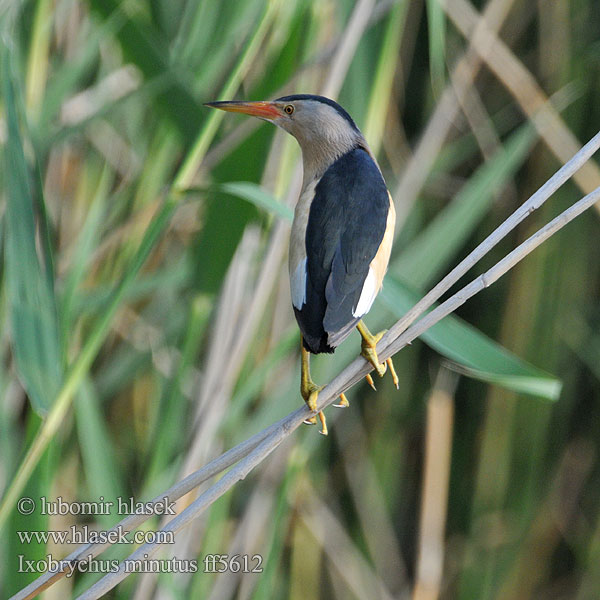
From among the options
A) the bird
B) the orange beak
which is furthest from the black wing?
the orange beak

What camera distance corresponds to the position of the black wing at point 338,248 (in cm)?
74

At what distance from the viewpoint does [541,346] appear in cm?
151

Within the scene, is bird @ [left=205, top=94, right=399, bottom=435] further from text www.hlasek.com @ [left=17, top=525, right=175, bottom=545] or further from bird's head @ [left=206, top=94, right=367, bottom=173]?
text www.hlasek.com @ [left=17, top=525, right=175, bottom=545]

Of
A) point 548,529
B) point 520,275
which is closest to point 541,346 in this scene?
point 520,275

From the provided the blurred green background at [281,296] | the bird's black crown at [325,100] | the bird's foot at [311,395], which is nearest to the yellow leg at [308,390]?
the bird's foot at [311,395]

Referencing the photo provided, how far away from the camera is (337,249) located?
789 millimetres

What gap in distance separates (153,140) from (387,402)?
71 centimetres

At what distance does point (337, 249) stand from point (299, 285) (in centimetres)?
5

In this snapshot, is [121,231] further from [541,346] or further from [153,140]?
[541,346]

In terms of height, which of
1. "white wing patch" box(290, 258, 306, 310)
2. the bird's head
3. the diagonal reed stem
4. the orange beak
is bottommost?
the diagonal reed stem

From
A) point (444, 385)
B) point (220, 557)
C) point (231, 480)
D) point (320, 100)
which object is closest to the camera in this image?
point (231, 480)

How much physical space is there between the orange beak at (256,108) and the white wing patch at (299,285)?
22cm

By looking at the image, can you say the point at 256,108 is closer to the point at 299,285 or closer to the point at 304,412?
the point at 299,285

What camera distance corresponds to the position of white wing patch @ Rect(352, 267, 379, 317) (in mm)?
754
